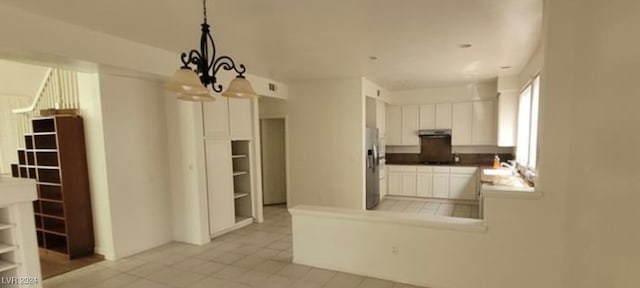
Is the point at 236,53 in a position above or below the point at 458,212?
above

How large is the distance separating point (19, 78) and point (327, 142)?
227 inches

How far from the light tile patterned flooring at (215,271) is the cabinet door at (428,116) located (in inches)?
173

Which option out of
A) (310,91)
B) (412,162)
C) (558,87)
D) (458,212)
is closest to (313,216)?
(558,87)

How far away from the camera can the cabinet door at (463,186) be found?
6.11m

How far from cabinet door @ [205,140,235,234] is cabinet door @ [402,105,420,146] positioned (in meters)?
4.28

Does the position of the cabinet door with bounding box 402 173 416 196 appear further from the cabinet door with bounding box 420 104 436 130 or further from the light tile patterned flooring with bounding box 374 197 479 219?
the cabinet door with bounding box 420 104 436 130

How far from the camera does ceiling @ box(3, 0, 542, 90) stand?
7.79 feet

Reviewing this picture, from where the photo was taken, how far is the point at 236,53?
12.4 feet

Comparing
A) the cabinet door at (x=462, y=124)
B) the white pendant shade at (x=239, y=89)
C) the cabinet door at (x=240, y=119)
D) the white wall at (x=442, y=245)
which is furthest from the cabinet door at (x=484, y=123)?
the white pendant shade at (x=239, y=89)

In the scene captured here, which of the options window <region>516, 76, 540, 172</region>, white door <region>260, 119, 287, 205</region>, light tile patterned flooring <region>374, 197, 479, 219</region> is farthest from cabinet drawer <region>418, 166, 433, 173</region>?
white door <region>260, 119, 287, 205</region>

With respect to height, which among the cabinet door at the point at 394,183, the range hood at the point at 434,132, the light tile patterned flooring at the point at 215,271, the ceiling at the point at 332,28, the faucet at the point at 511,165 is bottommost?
the light tile patterned flooring at the point at 215,271

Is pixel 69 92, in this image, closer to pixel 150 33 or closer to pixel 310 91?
pixel 150 33

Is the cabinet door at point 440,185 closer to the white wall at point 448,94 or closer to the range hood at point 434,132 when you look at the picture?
the range hood at point 434,132

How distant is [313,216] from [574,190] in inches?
92.0
